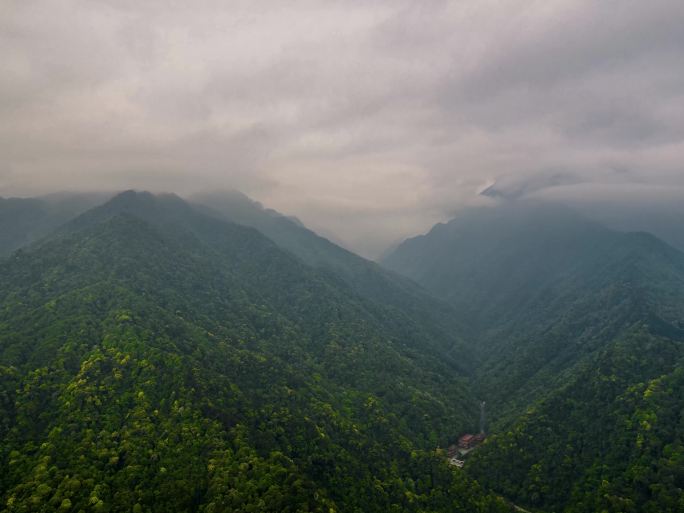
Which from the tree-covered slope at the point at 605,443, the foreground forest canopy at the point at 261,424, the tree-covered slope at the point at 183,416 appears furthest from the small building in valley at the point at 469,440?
the tree-covered slope at the point at 605,443

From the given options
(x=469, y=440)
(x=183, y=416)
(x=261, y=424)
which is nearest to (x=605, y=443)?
(x=469, y=440)

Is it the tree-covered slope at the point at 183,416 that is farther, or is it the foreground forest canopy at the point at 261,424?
the foreground forest canopy at the point at 261,424

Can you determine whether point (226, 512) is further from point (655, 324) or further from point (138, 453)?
point (655, 324)

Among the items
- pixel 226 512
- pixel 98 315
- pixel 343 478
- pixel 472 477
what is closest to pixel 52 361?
pixel 98 315

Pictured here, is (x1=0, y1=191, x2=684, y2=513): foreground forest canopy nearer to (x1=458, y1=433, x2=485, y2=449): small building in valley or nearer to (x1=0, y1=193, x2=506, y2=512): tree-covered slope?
(x1=0, y1=193, x2=506, y2=512): tree-covered slope

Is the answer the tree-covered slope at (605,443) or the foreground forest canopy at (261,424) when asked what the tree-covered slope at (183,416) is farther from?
the tree-covered slope at (605,443)

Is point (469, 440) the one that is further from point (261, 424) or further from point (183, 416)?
point (183, 416)

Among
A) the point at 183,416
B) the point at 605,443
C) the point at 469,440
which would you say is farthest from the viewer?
the point at 469,440

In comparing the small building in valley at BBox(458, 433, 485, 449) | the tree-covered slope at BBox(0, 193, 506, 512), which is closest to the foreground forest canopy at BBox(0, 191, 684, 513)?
the tree-covered slope at BBox(0, 193, 506, 512)

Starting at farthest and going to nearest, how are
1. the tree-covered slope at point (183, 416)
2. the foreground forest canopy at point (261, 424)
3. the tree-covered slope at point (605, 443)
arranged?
the tree-covered slope at point (605, 443), the foreground forest canopy at point (261, 424), the tree-covered slope at point (183, 416)
